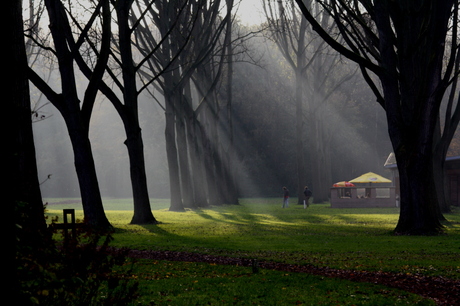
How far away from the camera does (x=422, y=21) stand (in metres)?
19.2

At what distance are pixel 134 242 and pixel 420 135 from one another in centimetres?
951

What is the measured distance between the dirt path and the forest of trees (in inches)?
264

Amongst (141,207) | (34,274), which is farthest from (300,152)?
(34,274)

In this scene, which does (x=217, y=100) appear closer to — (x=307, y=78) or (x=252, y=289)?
(x=307, y=78)

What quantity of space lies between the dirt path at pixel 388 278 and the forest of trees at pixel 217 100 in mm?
6715

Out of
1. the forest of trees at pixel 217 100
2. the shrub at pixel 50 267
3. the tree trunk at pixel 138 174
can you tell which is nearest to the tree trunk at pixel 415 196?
the forest of trees at pixel 217 100

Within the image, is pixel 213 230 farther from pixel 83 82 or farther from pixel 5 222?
pixel 83 82

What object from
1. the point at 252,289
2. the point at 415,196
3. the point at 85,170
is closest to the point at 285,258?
the point at 252,289

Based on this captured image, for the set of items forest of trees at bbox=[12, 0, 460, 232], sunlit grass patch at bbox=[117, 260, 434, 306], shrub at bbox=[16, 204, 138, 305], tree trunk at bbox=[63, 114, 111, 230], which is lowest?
sunlit grass patch at bbox=[117, 260, 434, 306]

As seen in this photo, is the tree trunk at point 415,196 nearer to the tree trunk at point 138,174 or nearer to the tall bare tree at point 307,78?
the tree trunk at point 138,174

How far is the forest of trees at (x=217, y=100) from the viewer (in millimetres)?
19422

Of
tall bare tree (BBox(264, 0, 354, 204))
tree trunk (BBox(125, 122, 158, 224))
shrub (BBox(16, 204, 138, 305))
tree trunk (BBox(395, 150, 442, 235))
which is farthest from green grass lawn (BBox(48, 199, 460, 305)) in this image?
tall bare tree (BBox(264, 0, 354, 204))

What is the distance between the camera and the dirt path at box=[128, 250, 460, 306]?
8383 millimetres

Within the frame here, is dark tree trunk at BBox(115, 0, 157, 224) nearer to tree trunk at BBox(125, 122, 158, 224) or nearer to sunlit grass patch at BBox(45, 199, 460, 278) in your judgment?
tree trunk at BBox(125, 122, 158, 224)
